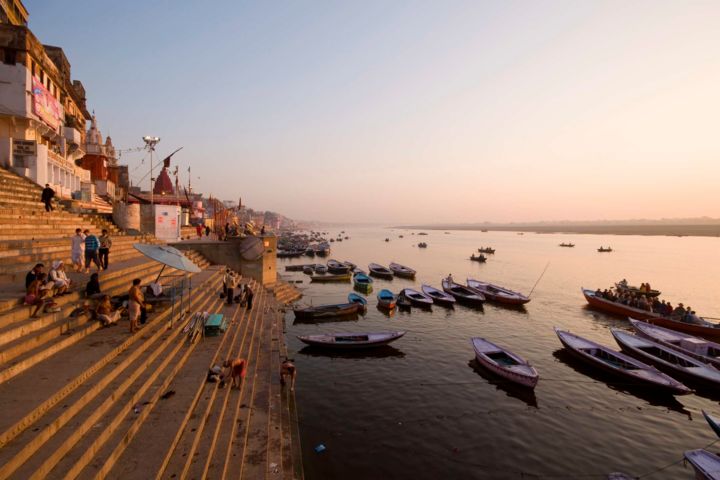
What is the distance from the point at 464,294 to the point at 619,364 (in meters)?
18.1


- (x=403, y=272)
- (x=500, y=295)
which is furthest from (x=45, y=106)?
(x=403, y=272)

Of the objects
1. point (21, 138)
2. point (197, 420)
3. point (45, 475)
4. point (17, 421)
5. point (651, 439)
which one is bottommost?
point (651, 439)

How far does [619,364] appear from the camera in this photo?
1998 centimetres

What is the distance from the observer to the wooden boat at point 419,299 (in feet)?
113

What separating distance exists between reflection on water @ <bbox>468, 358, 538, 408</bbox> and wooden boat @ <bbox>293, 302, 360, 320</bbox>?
42.5 ft

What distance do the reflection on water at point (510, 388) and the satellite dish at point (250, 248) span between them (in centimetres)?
1996

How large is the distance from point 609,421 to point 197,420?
1599 centimetres

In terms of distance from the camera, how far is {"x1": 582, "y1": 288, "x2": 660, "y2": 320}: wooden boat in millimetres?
31059

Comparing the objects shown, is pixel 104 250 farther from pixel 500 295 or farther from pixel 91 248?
pixel 500 295

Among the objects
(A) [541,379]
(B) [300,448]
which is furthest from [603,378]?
(B) [300,448]

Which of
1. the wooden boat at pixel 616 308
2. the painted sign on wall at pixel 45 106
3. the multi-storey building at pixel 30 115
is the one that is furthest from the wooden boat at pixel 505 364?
the painted sign on wall at pixel 45 106

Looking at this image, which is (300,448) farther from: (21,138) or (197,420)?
(21,138)

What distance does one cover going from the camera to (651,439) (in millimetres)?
14211

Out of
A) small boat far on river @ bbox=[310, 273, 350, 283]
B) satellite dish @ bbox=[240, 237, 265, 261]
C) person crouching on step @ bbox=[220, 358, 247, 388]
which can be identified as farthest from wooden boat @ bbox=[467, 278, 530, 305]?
person crouching on step @ bbox=[220, 358, 247, 388]
